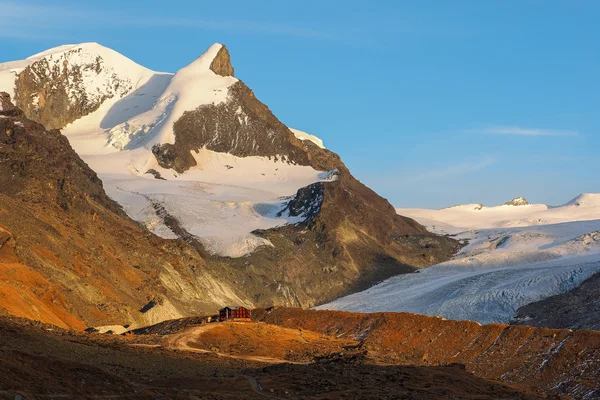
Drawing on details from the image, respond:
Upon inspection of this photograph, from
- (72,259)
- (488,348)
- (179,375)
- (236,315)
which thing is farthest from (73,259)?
(179,375)

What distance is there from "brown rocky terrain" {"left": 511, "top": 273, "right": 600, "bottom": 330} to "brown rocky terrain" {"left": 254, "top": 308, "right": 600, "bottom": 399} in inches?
1812

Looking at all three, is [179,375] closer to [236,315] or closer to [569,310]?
[236,315]

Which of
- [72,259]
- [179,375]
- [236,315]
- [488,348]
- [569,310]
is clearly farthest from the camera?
[569,310]

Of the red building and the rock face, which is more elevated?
the rock face

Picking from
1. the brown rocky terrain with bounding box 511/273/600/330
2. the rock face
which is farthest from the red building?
the brown rocky terrain with bounding box 511/273/600/330

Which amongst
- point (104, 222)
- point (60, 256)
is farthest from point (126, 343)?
point (104, 222)

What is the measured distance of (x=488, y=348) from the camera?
90.1 m

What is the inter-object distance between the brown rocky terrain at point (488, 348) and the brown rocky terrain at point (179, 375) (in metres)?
6.79

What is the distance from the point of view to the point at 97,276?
140 metres

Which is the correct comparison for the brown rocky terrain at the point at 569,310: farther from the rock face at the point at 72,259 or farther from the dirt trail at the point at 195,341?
the dirt trail at the point at 195,341

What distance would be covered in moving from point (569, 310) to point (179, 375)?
103m

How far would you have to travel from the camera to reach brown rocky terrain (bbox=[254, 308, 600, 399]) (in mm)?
80938

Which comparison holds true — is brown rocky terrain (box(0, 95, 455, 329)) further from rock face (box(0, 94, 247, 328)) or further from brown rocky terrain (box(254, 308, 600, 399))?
brown rocky terrain (box(254, 308, 600, 399))

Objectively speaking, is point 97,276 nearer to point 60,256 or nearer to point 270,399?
point 60,256
